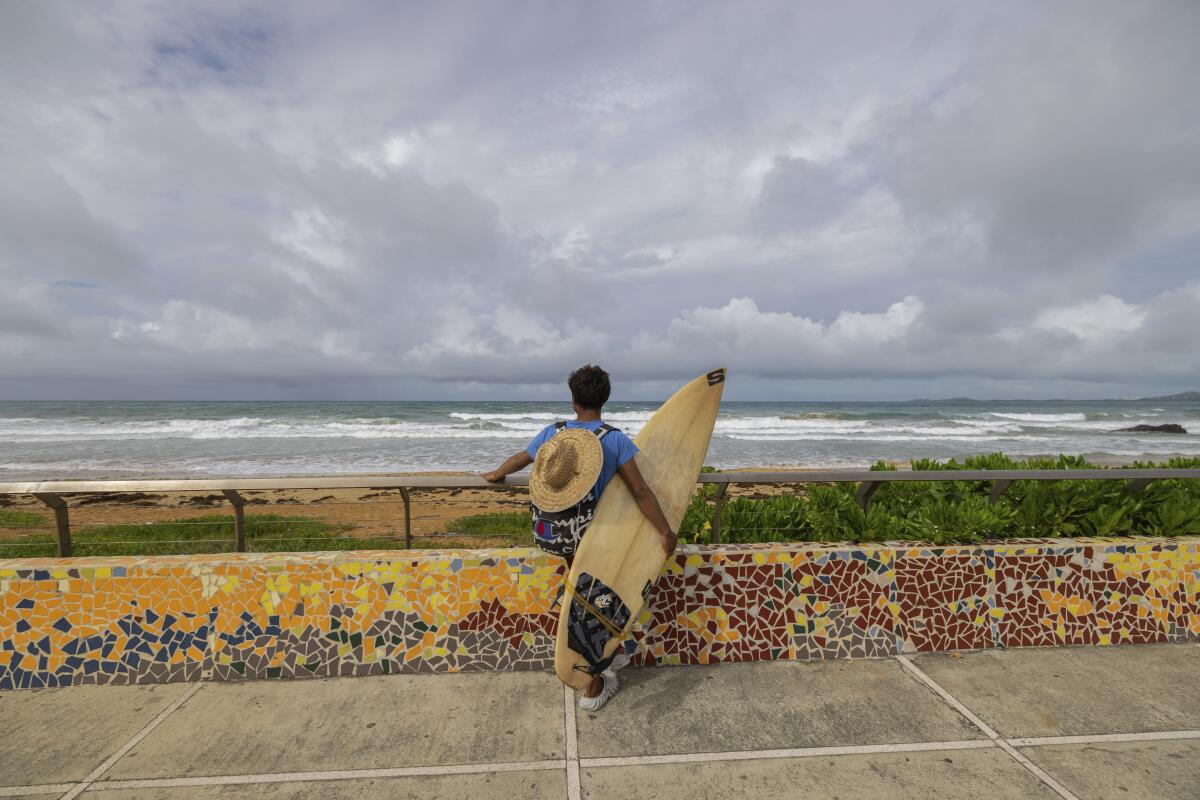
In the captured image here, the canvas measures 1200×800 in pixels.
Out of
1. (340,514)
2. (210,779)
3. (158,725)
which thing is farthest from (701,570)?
(340,514)

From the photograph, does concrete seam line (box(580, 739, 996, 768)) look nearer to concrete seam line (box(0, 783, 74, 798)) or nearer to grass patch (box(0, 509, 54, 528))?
concrete seam line (box(0, 783, 74, 798))

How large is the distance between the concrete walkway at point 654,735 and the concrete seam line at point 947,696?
0.01 m

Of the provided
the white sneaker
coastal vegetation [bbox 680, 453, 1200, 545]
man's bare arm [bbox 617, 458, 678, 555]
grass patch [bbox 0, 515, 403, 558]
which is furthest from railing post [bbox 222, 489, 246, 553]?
grass patch [bbox 0, 515, 403, 558]

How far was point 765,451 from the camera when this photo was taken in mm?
24641

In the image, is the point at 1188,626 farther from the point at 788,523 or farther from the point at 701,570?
the point at 701,570

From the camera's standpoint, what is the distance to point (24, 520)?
419 inches

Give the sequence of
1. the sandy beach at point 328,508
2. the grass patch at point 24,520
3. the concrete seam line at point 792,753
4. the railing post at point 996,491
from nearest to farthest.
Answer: the concrete seam line at point 792,753 < the railing post at point 996,491 < the grass patch at point 24,520 < the sandy beach at point 328,508

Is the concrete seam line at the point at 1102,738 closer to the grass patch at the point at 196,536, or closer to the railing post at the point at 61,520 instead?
the railing post at the point at 61,520

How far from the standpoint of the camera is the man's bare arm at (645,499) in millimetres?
2641

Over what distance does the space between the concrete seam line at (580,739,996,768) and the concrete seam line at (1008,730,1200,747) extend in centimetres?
17

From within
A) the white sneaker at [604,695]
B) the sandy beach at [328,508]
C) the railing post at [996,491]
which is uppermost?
the railing post at [996,491]

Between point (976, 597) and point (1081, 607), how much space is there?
667 mm

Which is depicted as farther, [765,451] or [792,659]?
[765,451]

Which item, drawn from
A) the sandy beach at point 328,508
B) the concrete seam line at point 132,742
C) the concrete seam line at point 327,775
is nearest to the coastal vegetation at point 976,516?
the concrete seam line at point 327,775
